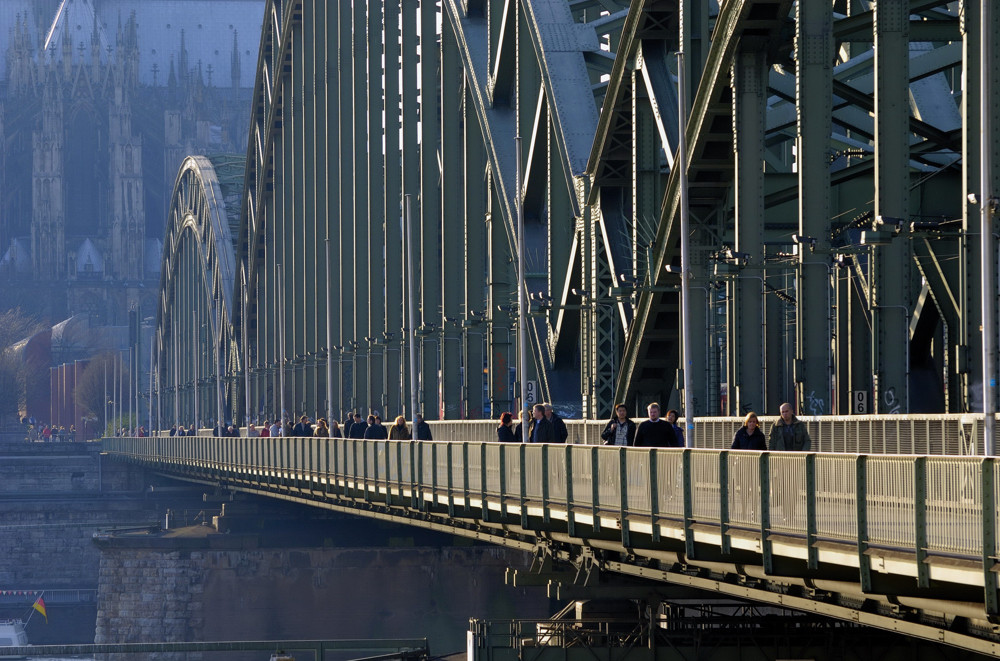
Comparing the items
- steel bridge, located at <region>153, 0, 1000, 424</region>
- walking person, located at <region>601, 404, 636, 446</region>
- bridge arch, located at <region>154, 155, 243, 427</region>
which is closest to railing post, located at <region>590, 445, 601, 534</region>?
walking person, located at <region>601, 404, 636, 446</region>

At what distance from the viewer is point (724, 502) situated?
21.2m

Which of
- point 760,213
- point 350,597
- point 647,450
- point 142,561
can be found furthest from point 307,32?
point 647,450

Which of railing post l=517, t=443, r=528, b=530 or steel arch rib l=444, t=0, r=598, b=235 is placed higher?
steel arch rib l=444, t=0, r=598, b=235

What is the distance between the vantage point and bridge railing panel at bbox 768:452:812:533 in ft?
62.8

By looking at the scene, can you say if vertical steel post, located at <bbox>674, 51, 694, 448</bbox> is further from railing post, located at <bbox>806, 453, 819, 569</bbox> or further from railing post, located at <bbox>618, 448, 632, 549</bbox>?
railing post, located at <bbox>806, 453, 819, 569</bbox>

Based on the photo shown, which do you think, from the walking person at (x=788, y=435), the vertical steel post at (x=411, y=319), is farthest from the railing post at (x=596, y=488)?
the vertical steel post at (x=411, y=319)

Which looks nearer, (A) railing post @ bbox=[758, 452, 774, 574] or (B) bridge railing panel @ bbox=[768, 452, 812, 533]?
(B) bridge railing panel @ bbox=[768, 452, 812, 533]

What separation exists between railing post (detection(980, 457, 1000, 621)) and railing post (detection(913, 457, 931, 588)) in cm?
110

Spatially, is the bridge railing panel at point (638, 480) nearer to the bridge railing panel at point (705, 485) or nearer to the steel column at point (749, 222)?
Result: the bridge railing panel at point (705, 485)

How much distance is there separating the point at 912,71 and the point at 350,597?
35.0 meters

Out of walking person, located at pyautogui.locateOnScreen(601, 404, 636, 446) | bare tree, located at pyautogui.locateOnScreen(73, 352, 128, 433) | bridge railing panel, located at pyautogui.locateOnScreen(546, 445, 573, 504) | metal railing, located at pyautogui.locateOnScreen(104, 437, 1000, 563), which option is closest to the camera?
metal railing, located at pyautogui.locateOnScreen(104, 437, 1000, 563)

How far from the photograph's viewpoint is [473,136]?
5475 cm

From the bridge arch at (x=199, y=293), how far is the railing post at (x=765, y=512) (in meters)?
86.4

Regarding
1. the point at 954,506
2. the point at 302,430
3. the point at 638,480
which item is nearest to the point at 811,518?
the point at 954,506
